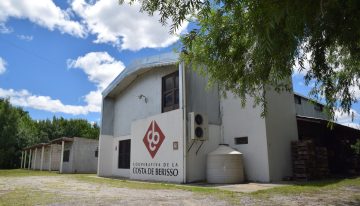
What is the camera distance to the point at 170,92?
1371 cm

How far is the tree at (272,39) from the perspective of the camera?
3375 millimetres

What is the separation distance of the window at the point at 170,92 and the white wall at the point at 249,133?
2230mm

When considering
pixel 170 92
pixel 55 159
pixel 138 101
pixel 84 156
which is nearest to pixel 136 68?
pixel 138 101

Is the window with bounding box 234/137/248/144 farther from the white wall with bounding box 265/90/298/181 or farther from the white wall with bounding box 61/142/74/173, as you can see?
the white wall with bounding box 61/142/74/173

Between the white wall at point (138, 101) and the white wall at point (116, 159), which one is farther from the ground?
the white wall at point (138, 101)

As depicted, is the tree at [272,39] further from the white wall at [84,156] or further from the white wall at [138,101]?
the white wall at [84,156]

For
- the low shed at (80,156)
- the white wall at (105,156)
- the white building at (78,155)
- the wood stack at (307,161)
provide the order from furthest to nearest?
the low shed at (80,156)
the white building at (78,155)
the white wall at (105,156)
the wood stack at (307,161)

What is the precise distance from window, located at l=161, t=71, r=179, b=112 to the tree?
21.6ft

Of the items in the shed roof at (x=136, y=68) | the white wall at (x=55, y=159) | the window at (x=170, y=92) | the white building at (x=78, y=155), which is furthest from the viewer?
the white wall at (x=55, y=159)

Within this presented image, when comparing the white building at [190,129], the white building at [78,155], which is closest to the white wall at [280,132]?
the white building at [190,129]

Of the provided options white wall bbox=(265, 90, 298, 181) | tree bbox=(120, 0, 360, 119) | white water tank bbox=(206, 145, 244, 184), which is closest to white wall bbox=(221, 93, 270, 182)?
white wall bbox=(265, 90, 298, 181)

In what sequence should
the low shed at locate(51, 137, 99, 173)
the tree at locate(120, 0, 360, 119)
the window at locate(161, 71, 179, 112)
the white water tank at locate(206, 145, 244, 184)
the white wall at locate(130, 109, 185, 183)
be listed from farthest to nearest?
the low shed at locate(51, 137, 99, 173) < the window at locate(161, 71, 179, 112) < the white wall at locate(130, 109, 185, 183) < the white water tank at locate(206, 145, 244, 184) < the tree at locate(120, 0, 360, 119)

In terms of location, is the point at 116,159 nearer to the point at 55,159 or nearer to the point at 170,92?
the point at 170,92

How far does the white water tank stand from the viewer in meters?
10.9
